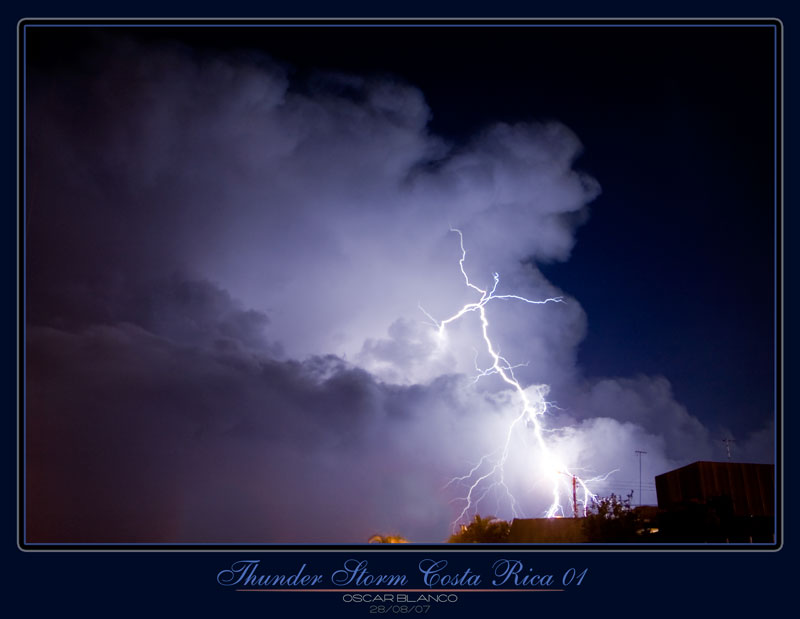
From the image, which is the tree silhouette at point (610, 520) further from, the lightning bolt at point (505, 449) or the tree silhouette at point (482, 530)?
the tree silhouette at point (482, 530)

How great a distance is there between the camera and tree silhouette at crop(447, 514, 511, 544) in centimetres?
696

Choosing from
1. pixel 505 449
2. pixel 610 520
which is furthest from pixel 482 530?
pixel 610 520

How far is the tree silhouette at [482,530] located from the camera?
696 centimetres

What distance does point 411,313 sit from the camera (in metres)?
7.03

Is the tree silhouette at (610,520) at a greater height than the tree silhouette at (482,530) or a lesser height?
greater

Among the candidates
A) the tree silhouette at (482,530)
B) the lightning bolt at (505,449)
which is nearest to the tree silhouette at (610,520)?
the lightning bolt at (505,449)

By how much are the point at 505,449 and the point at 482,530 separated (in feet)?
3.24

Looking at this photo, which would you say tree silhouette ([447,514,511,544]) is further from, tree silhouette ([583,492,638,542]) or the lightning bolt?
tree silhouette ([583,492,638,542])

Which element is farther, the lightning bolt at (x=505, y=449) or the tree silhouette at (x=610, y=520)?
the tree silhouette at (x=610, y=520)

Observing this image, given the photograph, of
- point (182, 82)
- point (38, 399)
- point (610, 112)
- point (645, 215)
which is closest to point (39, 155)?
point (182, 82)

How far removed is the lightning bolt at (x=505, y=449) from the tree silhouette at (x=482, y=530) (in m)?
0.11

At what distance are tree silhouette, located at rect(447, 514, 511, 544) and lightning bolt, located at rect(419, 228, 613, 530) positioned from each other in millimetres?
112
